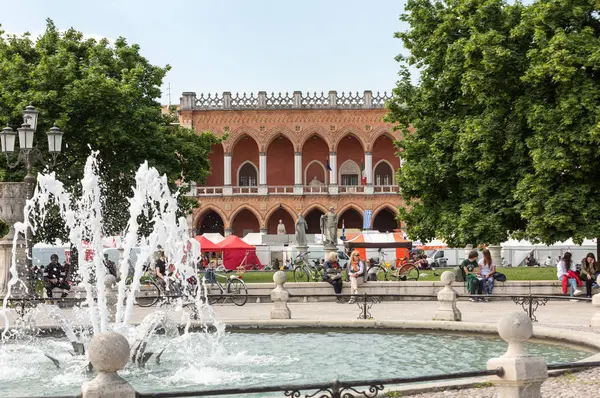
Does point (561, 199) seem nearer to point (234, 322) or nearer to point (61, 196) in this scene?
point (234, 322)

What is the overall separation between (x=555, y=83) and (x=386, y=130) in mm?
Answer: 30117

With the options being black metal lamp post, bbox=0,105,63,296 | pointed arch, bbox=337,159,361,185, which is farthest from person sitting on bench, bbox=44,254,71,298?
pointed arch, bbox=337,159,361,185

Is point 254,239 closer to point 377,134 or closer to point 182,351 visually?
point 377,134

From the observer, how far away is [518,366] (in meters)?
6.80

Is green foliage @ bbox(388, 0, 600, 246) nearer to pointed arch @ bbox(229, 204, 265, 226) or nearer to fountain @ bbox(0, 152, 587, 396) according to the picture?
fountain @ bbox(0, 152, 587, 396)

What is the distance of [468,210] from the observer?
2089 cm

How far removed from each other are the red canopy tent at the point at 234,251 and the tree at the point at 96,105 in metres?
7.78

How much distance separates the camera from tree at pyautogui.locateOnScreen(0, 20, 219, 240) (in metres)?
24.3

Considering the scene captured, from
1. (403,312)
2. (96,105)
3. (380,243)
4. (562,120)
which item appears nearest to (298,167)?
(380,243)

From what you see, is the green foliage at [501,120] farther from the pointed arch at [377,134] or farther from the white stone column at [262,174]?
the white stone column at [262,174]

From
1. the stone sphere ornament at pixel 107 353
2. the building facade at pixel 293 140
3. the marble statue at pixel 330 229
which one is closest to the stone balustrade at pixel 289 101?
the building facade at pixel 293 140

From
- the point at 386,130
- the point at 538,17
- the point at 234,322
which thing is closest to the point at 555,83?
the point at 538,17

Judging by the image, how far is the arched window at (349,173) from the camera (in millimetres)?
52156

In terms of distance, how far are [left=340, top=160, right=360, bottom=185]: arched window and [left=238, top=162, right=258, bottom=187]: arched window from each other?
5150 mm
